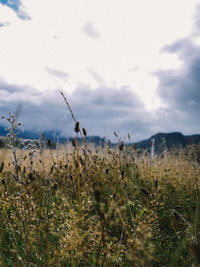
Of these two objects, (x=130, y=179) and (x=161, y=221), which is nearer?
(x=161, y=221)

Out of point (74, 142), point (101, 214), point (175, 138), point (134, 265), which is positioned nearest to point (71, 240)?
point (134, 265)

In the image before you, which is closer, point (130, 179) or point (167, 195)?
point (167, 195)

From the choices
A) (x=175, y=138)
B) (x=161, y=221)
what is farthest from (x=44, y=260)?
(x=175, y=138)

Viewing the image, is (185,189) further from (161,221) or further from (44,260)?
(44,260)

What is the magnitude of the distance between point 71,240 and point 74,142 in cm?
67

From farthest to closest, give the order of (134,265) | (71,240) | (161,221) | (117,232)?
(161,221) → (117,232) → (71,240) → (134,265)

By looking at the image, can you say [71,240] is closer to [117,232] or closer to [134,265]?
[134,265]

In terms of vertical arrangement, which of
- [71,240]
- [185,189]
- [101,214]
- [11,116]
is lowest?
[185,189]

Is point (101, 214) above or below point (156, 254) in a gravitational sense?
above

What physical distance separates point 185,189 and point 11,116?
273 cm

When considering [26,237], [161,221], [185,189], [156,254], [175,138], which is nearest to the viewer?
[26,237]

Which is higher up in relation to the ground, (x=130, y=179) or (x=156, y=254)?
(x=130, y=179)

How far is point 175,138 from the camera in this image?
79625 mm

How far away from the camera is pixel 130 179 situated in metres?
3.55
